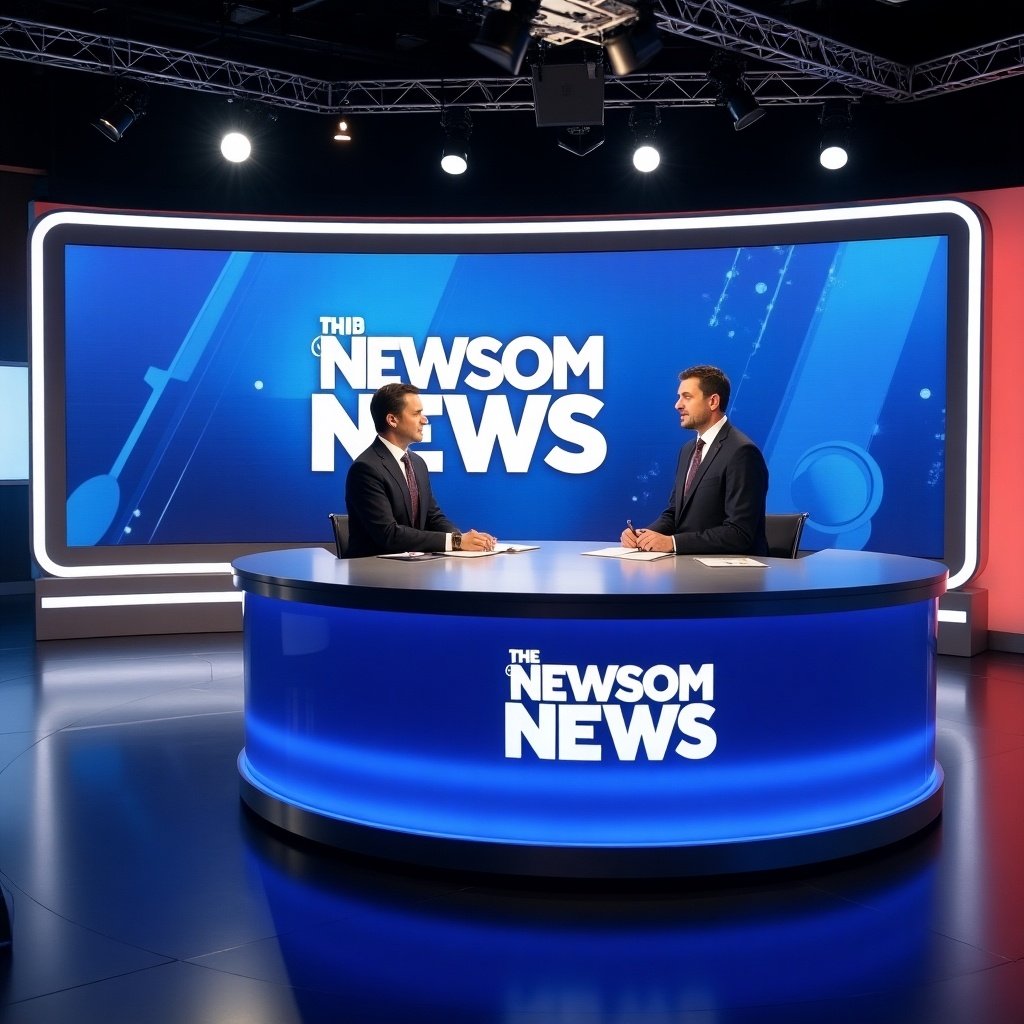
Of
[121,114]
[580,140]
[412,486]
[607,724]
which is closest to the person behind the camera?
[607,724]

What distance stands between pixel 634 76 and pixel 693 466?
4.08 metres

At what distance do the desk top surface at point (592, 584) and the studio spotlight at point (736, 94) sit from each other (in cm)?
341

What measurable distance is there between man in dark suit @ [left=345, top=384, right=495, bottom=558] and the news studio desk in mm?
682

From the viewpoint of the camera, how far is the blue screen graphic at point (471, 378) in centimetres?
743

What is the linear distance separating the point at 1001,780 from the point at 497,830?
2.19 meters

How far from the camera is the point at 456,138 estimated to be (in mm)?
7297

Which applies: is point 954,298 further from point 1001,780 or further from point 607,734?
point 607,734

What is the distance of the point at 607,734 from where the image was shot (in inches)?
125

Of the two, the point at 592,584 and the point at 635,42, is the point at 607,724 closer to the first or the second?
the point at 592,584

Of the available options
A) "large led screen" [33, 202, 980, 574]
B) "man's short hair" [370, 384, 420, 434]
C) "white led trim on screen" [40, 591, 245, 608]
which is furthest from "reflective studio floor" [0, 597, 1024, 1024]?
"large led screen" [33, 202, 980, 574]

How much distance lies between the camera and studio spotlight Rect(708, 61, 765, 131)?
6.46 meters

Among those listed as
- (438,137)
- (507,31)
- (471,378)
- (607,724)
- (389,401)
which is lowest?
(607,724)

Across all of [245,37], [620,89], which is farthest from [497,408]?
[245,37]

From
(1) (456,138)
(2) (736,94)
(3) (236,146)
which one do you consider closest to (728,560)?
(2) (736,94)
